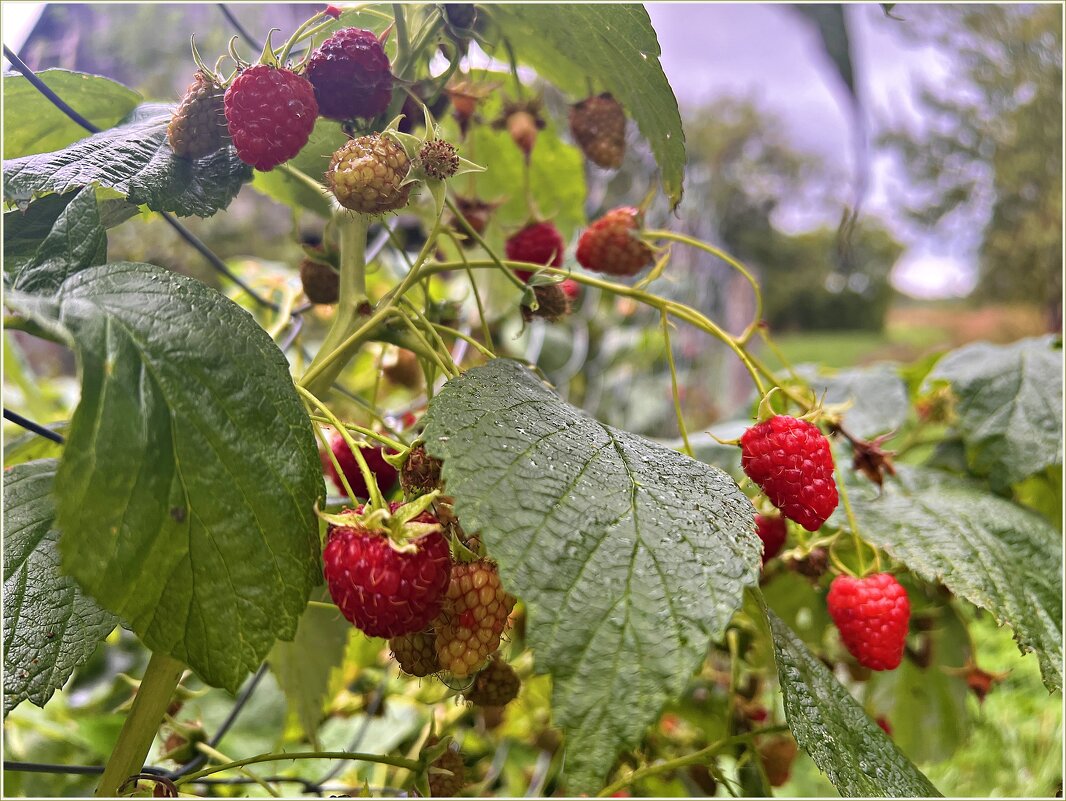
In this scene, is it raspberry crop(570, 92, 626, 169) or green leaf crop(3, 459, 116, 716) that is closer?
green leaf crop(3, 459, 116, 716)

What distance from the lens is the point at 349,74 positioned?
32 centimetres

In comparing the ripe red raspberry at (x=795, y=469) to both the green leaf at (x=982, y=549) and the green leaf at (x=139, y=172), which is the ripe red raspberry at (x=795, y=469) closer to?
the green leaf at (x=982, y=549)

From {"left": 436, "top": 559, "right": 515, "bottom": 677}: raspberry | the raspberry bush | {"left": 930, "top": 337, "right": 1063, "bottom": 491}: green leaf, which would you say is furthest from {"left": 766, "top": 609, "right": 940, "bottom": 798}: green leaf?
{"left": 930, "top": 337, "right": 1063, "bottom": 491}: green leaf

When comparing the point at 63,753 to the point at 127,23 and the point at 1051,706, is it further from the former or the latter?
the point at 1051,706

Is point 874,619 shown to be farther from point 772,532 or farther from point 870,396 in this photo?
point 870,396

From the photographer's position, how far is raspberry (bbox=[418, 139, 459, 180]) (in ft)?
1.01

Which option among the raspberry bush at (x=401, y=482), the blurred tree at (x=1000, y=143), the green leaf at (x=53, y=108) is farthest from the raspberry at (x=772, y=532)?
the blurred tree at (x=1000, y=143)

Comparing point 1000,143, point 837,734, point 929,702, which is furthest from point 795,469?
point 1000,143

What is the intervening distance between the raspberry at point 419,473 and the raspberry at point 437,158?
11cm

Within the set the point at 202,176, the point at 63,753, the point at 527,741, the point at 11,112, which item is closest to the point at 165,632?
the point at 202,176

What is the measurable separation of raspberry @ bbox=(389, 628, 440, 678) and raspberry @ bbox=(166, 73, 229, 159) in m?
0.22

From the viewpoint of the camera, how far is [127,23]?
1.39 metres

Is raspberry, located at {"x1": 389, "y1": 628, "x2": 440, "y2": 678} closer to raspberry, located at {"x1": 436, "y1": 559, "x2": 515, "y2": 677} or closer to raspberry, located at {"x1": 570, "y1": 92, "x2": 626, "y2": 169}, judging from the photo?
raspberry, located at {"x1": 436, "y1": 559, "x2": 515, "y2": 677}

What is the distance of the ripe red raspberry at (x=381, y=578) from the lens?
0.83 ft
